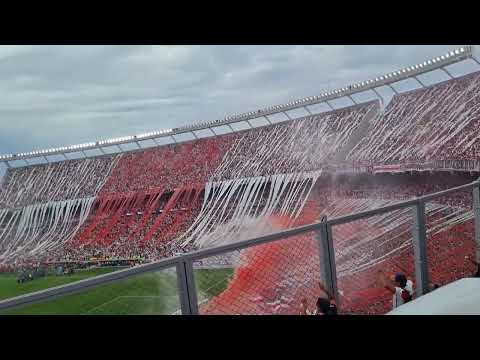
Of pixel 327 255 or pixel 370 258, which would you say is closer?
pixel 327 255

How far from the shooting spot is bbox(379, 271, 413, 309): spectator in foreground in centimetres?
140

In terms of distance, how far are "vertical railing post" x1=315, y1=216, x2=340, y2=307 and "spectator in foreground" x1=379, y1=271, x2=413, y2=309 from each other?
0.29 m

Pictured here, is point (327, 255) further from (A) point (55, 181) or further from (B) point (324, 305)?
(A) point (55, 181)

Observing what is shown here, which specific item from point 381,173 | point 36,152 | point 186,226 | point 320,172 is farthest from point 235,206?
point 36,152

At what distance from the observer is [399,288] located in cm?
142

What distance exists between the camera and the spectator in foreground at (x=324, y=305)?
3.76 ft

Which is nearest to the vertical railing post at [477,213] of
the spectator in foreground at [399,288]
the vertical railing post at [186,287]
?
the spectator in foreground at [399,288]

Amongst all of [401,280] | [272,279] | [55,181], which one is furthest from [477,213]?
[55,181]

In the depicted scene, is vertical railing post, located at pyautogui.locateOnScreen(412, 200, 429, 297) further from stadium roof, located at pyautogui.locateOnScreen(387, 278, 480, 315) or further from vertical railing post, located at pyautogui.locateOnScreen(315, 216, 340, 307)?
stadium roof, located at pyautogui.locateOnScreen(387, 278, 480, 315)

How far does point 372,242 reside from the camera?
73.3 inches

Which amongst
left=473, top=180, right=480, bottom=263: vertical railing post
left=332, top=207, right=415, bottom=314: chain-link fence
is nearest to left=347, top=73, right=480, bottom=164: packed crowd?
left=473, top=180, right=480, bottom=263: vertical railing post

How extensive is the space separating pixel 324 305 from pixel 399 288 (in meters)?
0.38
